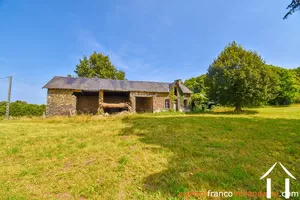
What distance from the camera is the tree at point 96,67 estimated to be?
32.2 meters

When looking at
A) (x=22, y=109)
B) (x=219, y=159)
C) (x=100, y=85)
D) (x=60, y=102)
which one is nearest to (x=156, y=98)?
(x=100, y=85)

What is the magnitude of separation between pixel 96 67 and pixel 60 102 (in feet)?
55.5

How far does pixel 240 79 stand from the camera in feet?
44.4

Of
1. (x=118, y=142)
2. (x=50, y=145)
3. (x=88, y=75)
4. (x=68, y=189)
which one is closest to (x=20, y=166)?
(x=50, y=145)

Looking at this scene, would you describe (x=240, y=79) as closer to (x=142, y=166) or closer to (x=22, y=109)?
(x=142, y=166)

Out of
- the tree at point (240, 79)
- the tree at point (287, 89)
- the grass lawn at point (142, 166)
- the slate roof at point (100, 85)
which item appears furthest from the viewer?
the tree at point (287, 89)

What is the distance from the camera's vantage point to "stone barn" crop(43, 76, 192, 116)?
17.9 metres

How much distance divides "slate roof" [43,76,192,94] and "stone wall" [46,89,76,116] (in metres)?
0.74

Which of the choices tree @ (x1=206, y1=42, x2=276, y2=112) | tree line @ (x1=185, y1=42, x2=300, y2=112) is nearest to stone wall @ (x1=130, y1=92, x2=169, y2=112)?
tree line @ (x1=185, y1=42, x2=300, y2=112)

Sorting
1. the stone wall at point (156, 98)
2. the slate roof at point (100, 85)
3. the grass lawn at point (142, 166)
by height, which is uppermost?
the slate roof at point (100, 85)

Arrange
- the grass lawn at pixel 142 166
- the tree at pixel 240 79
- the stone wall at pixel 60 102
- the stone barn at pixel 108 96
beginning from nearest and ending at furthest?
the grass lawn at pixel 142 166 → the tree at pixel 240 79 → the stone wall at pixel 60 102 → the stone barn at pixel 108 96

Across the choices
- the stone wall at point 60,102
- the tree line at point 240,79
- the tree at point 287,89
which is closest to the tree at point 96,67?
the stone wall at point 60,102

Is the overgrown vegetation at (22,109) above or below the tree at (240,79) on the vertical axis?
below

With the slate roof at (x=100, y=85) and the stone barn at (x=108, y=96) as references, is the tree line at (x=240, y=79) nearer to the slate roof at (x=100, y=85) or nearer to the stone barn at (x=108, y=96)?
the stone barn at (x=108, y=96)
